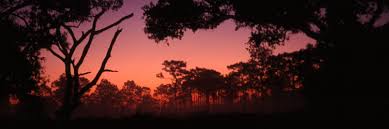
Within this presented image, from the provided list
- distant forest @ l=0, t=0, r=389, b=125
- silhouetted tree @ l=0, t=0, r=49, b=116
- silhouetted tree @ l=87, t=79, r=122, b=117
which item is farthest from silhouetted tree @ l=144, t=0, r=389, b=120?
silhouetted tree @ l=87, t=79, r=122, b=117

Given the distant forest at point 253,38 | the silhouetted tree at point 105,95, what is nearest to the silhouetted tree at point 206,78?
the silhouetted tree at point 105,95

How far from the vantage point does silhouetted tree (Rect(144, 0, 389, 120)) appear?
10.4 m

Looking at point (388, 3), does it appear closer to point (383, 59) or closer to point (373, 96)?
point (383, 59)

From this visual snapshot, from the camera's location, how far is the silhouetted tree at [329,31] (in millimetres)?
10422

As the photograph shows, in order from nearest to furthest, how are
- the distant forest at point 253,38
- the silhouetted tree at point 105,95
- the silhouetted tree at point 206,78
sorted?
the distant forest at point 253,38
the silhouetted tree at point 206,78
the silhouetted tree at point 105,95

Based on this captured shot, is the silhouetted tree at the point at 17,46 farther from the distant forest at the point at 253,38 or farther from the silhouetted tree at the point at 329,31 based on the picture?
the silhouetted tree at the point at 329,31

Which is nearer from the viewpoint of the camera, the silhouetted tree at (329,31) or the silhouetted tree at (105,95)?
the silhouetted tree at (329,31)

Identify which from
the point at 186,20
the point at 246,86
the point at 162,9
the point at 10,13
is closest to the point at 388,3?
the point at 186,20

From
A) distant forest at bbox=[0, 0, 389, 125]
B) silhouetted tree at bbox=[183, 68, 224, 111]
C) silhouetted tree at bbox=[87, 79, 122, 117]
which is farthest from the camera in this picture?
silhouetted tree at bbox=[87, 79, 122, 117]

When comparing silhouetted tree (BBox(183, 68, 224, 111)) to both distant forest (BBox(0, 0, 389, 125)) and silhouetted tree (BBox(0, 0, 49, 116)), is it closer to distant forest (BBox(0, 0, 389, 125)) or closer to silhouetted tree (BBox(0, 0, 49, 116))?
distant forest (BBox(0, 0, 389, 125))

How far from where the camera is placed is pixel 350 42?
10508mm

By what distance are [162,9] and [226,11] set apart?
11.5 ft

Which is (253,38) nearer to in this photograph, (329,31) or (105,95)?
(329,31)

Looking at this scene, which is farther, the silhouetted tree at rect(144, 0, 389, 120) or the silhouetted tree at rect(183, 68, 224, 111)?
the silhouetted tree at rect(183, 68, 224, 111)
